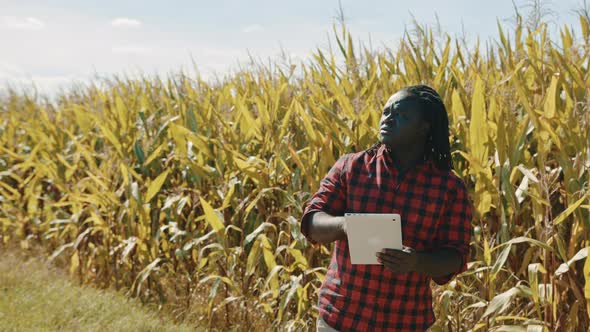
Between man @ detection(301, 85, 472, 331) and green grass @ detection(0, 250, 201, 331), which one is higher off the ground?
man @ detection(301, 85, 472, 331)

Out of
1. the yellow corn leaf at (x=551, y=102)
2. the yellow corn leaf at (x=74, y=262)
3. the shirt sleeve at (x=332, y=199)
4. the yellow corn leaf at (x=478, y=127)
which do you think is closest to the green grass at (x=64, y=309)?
the yellow corn leaf at (x=74, y=262)

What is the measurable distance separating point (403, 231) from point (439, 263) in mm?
158

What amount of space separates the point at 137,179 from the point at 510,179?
106 inches

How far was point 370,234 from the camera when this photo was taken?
1.92 metres

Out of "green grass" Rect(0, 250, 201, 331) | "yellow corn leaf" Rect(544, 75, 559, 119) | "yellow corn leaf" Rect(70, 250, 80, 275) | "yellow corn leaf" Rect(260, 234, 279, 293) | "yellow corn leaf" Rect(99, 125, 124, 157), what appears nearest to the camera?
"yellow corn leaf" Rect(544, 75, 559, 119)

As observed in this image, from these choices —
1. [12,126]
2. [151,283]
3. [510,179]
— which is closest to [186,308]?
[151,283]

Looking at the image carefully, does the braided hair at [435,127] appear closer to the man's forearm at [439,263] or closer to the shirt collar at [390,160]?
the shirt collar at [390,160]

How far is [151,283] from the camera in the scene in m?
4.81

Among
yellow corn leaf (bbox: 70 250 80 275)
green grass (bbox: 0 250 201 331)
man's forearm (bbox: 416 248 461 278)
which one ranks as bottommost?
green grass (bbox: 0 250 201 331)

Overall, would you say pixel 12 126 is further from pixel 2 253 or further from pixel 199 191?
pixel 199 191

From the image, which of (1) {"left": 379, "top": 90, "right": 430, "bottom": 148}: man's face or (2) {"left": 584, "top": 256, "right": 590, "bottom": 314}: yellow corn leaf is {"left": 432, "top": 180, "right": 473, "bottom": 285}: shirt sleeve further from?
(2) {"left": 584, "top": 256, "right": 590, "bottom": 314}: yellow corn leaf

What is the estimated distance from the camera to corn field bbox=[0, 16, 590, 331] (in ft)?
9.79

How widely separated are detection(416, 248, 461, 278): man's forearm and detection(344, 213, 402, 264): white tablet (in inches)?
3.8

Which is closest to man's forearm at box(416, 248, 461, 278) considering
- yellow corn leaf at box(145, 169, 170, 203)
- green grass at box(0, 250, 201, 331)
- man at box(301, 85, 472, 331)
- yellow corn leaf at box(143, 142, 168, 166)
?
man at box(301, 85, 472, 331)
